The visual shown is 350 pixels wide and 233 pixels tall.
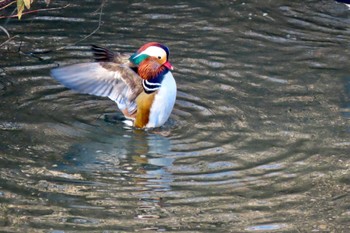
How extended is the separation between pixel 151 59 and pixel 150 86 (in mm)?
220

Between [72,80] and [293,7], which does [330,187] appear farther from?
[293,7]

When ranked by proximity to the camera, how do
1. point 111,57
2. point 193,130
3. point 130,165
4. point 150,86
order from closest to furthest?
1. point 130,165
2. point 193,130
3. point 150,86
4. point 111,57

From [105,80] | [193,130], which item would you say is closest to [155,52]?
[105,80]

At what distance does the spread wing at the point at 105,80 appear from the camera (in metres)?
7.22

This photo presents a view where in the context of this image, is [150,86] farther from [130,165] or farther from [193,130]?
[130,165]

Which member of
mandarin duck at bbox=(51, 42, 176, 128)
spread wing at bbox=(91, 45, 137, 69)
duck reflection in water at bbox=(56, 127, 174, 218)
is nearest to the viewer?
duck reflection in water at bbox=(56, 127, 174, 218)

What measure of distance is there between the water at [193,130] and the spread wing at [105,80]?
0.22m

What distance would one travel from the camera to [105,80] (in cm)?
726

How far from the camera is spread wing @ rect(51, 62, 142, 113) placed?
7219mm

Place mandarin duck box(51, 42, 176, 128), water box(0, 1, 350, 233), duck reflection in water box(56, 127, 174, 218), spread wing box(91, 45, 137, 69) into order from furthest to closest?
spread wing box(91, 45, 137, 69)
mandarin duck box(51, 42, 176, 128)
duck reflection in water box(56, 127, 174, 218)
water box(0, 1, 350, 233)

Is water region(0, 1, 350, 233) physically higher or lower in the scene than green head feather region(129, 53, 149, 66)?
lower

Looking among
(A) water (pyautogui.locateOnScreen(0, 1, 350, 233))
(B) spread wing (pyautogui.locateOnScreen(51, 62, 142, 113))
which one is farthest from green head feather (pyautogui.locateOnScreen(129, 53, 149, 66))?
(A) water (pyautogui.locateOnScreen(0, 1, 350, 233))

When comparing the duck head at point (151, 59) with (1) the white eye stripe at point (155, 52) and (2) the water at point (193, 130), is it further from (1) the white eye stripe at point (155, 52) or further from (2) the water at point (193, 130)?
(2) the water at point (193, 130)

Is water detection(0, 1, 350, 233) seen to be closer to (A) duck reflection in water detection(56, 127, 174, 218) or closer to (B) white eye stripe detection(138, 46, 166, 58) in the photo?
(A) duck reflection in water detection(56, 127, 174, 218)
